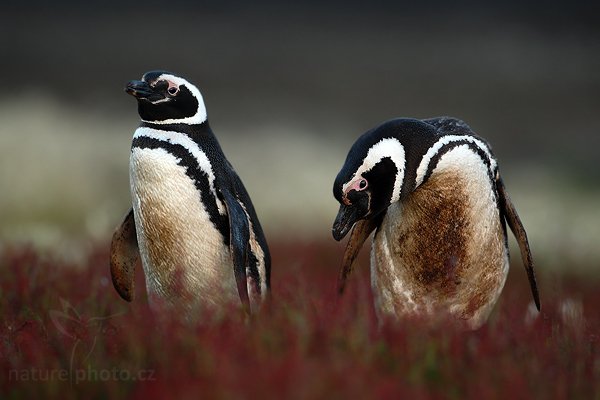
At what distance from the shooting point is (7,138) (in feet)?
51.4

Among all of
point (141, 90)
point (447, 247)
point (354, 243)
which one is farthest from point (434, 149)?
point (141, 90)

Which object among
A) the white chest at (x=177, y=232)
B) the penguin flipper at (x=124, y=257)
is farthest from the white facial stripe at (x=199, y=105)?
the penguin flipper at (x=124, y=257)

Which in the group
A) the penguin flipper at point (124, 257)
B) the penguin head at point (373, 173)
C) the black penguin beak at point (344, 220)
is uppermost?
the penguin head at point (373, 173)

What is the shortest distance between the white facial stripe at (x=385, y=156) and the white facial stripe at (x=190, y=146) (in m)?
0.83

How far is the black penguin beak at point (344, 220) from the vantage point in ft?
13.4

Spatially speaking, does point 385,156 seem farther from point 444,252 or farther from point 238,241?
point 238,241

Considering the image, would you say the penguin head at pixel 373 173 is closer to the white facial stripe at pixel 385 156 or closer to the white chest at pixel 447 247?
the white facial stripe at pixel 385 156

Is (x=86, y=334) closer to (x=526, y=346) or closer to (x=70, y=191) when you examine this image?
(x=526, y=346)

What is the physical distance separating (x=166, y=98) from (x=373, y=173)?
128cm

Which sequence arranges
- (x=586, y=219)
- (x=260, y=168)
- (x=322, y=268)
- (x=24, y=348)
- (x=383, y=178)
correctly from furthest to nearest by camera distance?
1. (x=260, y=168)
2. (x=586, y=219)
3. (x=322, y=268)
4. (x=383, y=178)
5. (x=24, y=348)

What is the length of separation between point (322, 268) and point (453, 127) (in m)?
4.83

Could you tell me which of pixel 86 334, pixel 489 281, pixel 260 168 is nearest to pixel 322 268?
pixel 489 281

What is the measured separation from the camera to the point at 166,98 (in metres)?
4.44

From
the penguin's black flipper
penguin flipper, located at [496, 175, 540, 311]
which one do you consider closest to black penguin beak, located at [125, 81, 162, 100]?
the penguin's black flipper
